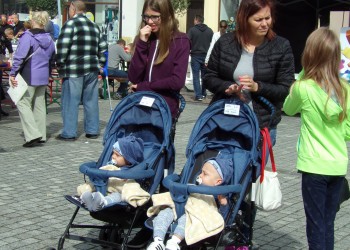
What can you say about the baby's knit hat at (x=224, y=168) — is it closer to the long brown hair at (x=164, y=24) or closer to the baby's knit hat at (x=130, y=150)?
the baby's knit hat at (x=130, y=150)

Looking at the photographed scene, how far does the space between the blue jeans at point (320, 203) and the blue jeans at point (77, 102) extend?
255 inches

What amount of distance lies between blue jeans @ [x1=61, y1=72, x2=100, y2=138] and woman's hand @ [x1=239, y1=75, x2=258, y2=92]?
5.99 metres

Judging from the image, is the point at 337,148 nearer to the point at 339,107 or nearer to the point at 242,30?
the point at 339,107

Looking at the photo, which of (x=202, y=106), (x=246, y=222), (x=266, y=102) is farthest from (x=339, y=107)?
(x=202, y=106)

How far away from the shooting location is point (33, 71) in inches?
401

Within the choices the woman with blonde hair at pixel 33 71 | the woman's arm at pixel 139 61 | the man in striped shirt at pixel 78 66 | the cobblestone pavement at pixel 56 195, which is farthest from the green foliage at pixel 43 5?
the woman's arm at pixel 139 61

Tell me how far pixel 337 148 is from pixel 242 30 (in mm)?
1193

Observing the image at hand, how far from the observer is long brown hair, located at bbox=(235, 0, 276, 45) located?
5199 millimetres

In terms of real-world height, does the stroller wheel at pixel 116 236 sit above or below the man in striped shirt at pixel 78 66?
below

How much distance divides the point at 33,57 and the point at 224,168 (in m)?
5.94

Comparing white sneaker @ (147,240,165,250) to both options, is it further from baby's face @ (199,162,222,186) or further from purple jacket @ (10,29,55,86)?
purple jacket @ (10,29,55,86)

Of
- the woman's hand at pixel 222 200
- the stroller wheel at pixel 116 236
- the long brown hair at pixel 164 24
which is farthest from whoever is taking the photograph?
the long brown hair at pixel 164 24

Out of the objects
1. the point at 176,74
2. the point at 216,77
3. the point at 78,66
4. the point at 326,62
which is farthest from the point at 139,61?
the point at 78,66

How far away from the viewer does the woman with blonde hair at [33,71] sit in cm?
1012
